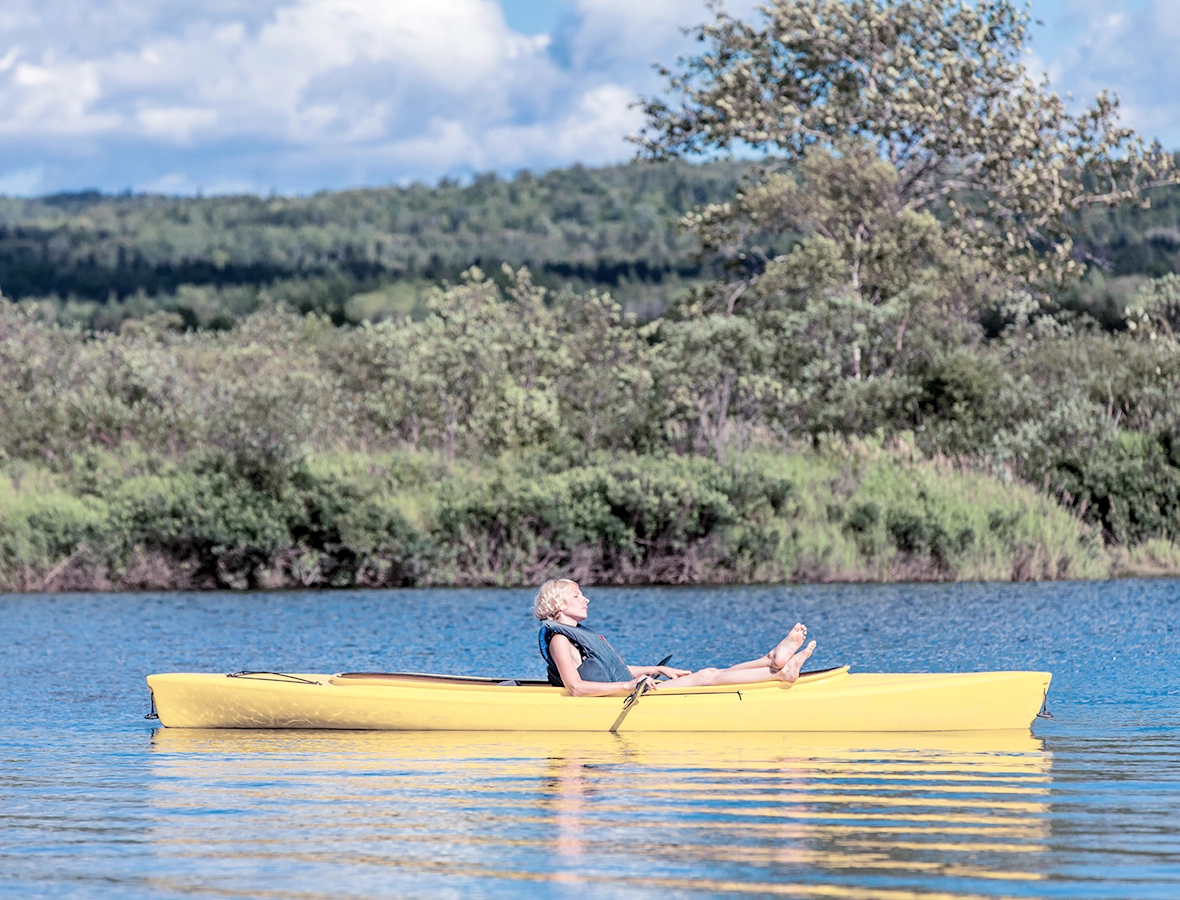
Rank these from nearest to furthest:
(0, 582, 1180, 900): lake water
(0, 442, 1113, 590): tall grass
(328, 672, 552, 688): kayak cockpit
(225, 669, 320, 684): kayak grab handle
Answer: (0, 582, 1180, 900): lake water
(328, 672, 552, 688): kayak cockpit
(225, 669, 320, 684): kayak grab handle
(0, 442, 1113, 590): tall grass

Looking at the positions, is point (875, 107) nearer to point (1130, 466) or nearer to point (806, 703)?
point (1130, 466)

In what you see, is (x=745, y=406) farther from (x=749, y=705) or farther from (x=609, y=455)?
(x=749, y=705)

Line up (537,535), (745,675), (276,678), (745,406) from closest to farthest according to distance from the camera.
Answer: (745,675) < (276,678) < (537,535) < (745,406)

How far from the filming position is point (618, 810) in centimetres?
912

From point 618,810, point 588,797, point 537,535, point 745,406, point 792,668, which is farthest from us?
point 745,406

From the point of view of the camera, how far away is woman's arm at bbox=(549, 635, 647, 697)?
11656 mm

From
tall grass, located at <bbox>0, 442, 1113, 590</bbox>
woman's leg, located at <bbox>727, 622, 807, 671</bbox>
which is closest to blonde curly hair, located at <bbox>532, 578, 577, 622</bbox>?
woman's leg, located at <bbox>727, 622, 807, 671</bbox>

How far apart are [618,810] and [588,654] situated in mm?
2723

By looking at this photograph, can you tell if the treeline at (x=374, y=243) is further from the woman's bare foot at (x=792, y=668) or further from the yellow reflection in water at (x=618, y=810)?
the yellow reflection in water at (x=618, y=810)

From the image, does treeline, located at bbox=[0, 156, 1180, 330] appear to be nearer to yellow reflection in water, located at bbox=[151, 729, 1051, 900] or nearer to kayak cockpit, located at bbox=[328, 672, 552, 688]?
kayak cockpit, located at bbox=[328, 672, 552, 688]

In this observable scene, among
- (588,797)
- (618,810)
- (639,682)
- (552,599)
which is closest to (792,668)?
(639,682)

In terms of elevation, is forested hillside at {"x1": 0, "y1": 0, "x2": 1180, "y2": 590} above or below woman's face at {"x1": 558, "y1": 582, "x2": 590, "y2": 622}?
above

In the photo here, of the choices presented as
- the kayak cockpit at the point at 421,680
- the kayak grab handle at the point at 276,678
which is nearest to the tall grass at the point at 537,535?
the kayak grab handle at the point at 276,678

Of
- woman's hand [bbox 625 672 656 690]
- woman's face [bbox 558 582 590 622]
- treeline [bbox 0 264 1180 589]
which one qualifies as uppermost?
treeline [bbox 0 264 1180 589]
